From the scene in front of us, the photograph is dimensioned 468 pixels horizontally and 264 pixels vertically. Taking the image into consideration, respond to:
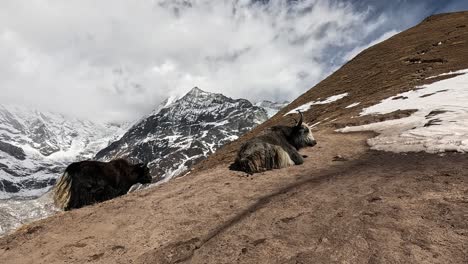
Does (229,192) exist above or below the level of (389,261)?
above

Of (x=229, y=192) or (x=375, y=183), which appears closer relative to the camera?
(x=375, y=183)

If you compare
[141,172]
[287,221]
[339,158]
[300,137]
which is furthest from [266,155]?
[141,172]

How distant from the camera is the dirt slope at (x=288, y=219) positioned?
25.0 ft

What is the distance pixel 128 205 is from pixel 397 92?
22076 millimetres

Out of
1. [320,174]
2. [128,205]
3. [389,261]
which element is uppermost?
[128,205]

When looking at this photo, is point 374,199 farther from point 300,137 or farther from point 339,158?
point 300,137

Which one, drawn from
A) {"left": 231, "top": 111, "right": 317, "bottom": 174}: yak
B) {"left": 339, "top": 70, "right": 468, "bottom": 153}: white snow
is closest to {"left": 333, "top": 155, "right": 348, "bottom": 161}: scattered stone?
{"left": 231, "top": 111, "right": 317, "bottom": 174}: yak

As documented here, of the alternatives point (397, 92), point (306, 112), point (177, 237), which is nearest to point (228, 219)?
point (177, 237)

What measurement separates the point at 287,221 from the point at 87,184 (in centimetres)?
1363

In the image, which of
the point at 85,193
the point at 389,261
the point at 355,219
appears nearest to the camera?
the point at 389,261

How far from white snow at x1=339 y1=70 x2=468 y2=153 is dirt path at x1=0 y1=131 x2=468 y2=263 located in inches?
43.0

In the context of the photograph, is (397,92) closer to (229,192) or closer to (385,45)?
(229,192)

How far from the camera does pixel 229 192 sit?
1313 cm

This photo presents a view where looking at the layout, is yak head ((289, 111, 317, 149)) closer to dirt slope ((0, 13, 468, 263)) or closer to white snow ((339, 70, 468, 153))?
dirt slope ((0, 13, 468, 263))
